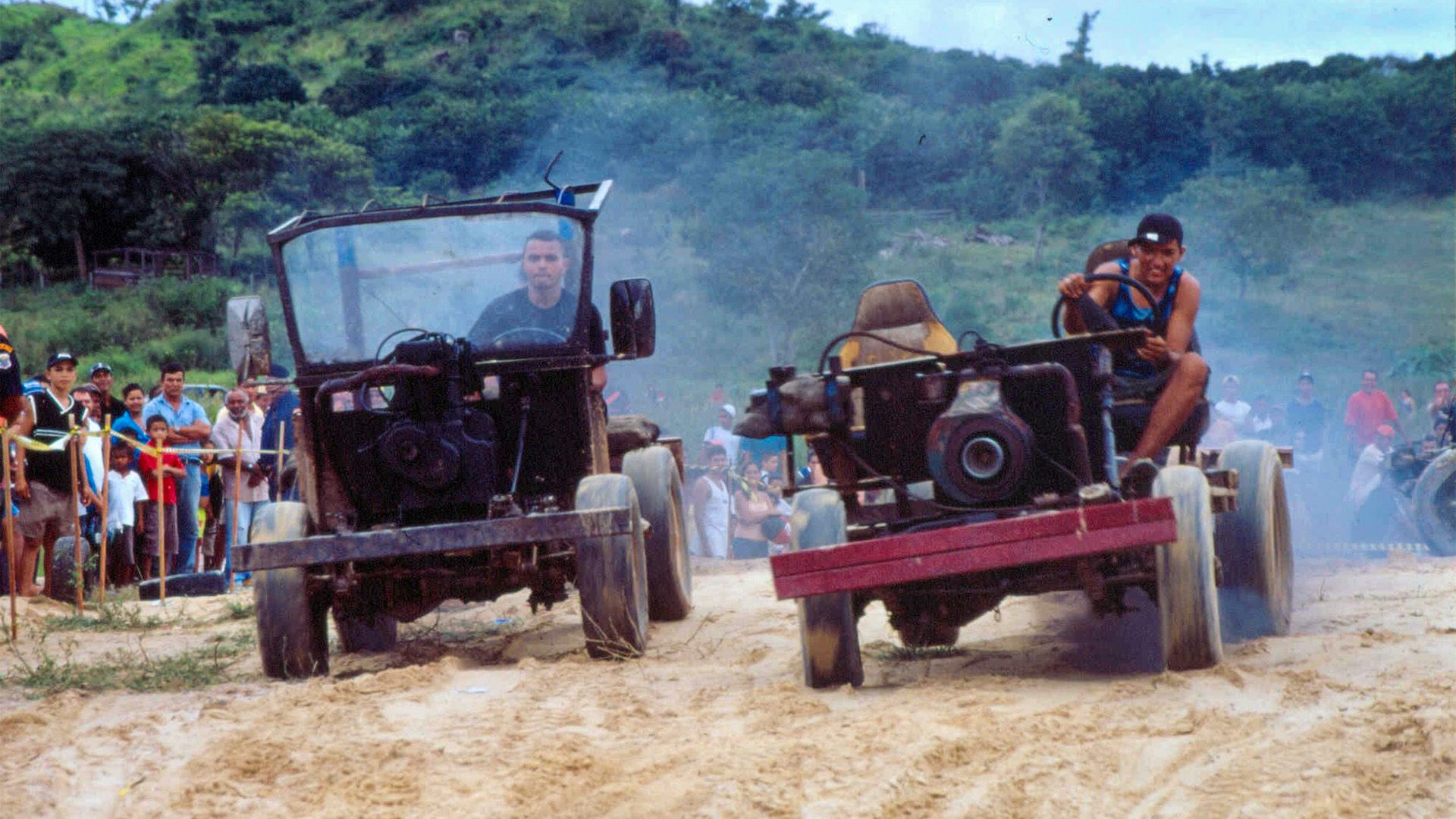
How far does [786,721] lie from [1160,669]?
182 centimetres

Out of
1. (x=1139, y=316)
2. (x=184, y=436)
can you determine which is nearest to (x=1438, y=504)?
(x=1139, y=316)

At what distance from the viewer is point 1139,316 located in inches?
304

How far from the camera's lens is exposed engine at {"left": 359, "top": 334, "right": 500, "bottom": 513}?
7824mm

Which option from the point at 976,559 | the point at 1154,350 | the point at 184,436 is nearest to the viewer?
the point at 976,559

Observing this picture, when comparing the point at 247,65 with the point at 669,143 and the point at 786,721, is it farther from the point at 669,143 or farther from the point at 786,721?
the point at 786,721

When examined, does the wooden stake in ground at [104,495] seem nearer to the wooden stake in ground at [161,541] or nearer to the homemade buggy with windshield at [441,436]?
the wooden stake in ground at [161,541]

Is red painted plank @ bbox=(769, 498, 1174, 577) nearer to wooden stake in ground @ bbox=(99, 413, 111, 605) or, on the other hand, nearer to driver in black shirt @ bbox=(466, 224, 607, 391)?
driver in black shirt @ bbox=(466, 224, 607, 391)

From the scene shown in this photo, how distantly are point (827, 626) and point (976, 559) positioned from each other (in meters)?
0.68

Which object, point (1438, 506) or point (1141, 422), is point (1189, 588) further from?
point (1438, 506)

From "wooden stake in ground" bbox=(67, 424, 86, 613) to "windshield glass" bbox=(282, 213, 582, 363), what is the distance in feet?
10.4

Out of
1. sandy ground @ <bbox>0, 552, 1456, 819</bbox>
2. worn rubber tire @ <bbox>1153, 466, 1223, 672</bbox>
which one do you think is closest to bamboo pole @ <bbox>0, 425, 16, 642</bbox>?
sandy ground @ <bbox>0, 552, 1456, 819</bbox>

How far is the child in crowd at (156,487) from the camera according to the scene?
13328 millimetres

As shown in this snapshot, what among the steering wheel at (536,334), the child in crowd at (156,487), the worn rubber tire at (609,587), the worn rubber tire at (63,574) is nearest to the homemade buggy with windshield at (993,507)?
the worn rubber tire at (609,587)

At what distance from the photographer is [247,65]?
7569 centimetres
